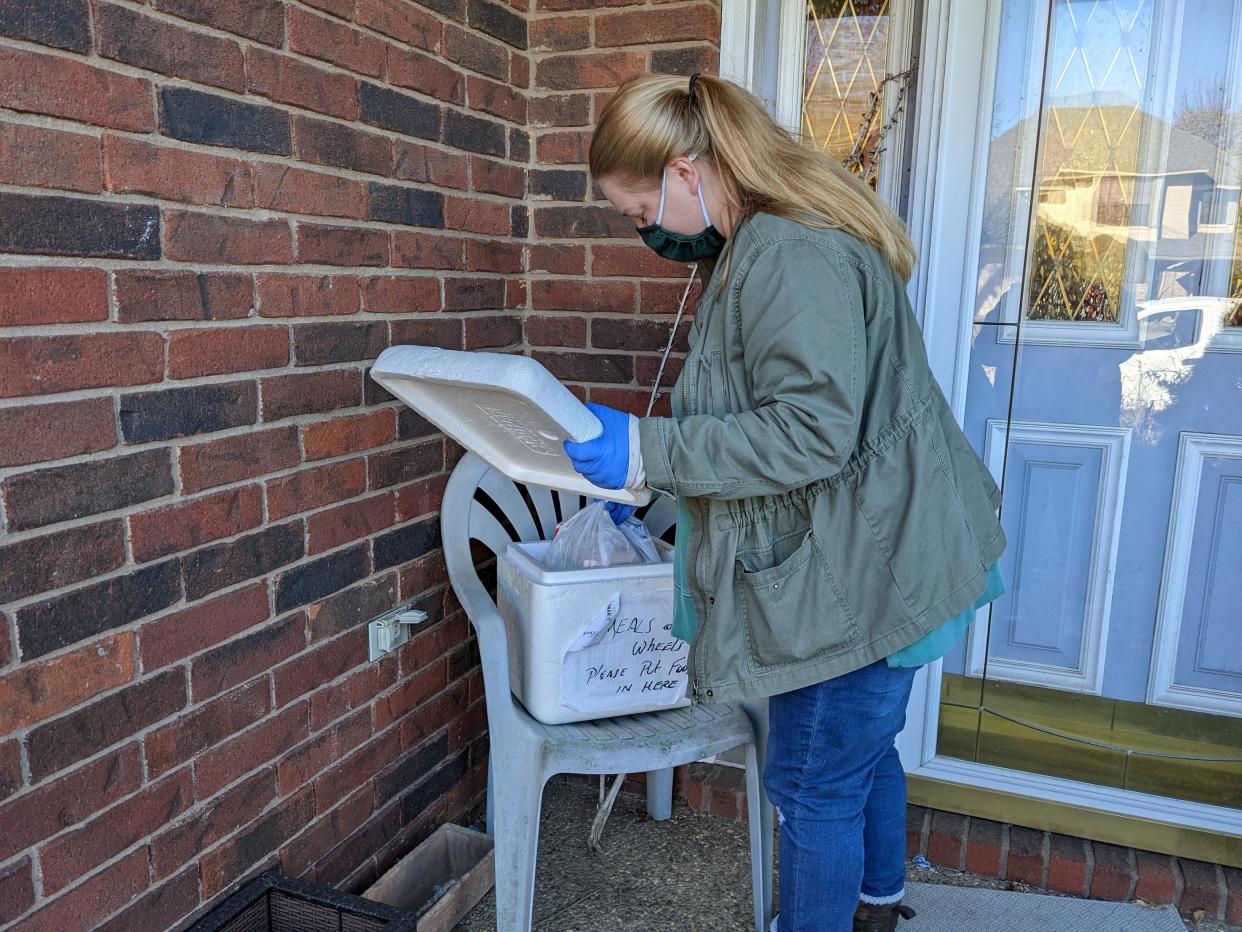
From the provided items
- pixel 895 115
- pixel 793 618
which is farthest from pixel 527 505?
pixel 895 115

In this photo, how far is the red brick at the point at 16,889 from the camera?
1.35m

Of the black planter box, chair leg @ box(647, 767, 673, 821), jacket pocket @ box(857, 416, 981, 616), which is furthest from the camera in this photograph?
chair leg @ box(647, 767, 673, 821)

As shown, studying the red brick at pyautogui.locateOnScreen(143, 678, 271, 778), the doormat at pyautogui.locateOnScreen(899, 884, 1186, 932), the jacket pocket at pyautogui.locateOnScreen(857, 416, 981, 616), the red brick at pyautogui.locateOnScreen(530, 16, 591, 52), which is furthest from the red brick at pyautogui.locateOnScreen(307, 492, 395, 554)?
the doormat at pyautogui.locateOnScreen(899, 884, 1186, 932)

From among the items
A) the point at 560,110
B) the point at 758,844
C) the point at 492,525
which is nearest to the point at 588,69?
the point at 560,110

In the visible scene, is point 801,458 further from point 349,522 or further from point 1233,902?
point 1233,902

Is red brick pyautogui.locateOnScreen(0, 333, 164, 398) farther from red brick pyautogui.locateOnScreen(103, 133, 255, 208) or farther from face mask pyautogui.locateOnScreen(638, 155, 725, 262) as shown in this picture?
face mask pyautogui.locateOnScreen(638, 155, 725, 262)

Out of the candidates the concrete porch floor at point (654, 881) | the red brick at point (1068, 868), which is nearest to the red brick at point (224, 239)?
the concrete porch floor at point (654, 881)

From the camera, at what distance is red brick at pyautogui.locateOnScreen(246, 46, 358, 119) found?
1.66 meters

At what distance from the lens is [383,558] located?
83.3 inches

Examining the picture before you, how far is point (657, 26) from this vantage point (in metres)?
2.29

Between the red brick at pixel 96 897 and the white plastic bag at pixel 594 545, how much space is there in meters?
0.93

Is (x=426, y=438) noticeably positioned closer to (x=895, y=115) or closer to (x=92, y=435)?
(x=92, y=435)

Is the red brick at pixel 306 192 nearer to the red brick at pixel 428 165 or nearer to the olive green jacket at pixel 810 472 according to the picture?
the red brick at pixel 428 165

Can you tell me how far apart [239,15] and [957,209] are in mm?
1562
